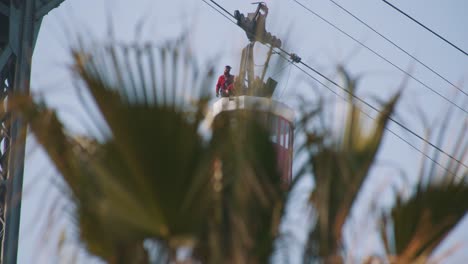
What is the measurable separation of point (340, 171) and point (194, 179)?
518mm

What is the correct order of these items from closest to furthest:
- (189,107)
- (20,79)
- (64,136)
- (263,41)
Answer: (189,107), (64,136), (263,41), (20,79)

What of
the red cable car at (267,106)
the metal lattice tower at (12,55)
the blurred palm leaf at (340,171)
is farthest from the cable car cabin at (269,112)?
the metal lattice tower at (12,55)

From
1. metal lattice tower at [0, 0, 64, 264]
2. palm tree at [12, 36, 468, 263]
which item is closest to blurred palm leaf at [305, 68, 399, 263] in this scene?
palm tree at [12, 36, 468, 263]

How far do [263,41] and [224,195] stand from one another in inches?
28.2

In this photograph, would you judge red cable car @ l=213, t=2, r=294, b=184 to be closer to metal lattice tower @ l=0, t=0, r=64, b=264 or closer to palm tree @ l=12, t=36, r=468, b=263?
palm tree @ l=12, t=36, r=468, b=263

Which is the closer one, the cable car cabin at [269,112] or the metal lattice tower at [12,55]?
the cable car cabin at [269,112]

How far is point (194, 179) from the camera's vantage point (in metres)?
3.77

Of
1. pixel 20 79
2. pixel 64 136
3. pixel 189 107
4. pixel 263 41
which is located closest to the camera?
pixel 189 107

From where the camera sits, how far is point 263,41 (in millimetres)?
4352

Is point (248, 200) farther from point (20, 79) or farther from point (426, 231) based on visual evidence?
point (20, 79)

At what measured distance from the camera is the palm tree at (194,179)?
3.74 metres

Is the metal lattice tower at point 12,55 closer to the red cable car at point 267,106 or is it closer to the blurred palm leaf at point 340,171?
the red cable car at point 267,106

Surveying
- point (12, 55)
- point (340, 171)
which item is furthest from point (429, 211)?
point (12, 55)

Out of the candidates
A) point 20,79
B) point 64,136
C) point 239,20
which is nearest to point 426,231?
point 64,136
